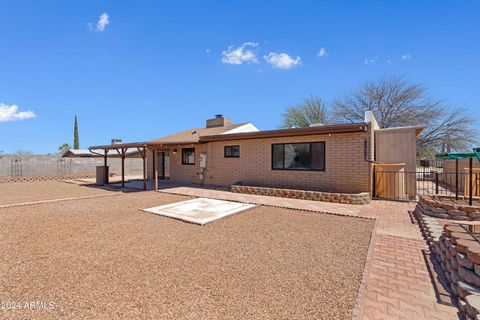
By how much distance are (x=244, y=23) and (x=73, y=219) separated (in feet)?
40.1

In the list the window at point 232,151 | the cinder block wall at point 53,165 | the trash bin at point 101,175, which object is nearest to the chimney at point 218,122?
the window at point 232,151

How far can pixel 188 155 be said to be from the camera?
1399cm

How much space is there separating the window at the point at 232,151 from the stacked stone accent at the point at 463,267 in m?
8.90

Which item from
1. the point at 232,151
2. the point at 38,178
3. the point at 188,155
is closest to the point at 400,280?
the point at 232,151

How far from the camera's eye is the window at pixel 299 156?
9.21m

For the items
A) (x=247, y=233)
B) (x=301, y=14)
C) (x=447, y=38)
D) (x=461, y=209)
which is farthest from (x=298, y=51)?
(x=247, y=233)

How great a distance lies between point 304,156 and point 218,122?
964 cm

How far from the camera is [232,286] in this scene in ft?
9.02

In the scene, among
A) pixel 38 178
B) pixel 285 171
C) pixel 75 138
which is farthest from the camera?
pixel 75 138

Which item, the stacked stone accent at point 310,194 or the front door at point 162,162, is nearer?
the stacked stone accent at point 310,194

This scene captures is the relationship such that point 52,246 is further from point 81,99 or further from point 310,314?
point 81,99

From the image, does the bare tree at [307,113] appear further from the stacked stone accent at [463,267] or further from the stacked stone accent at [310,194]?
the stacked stone accent at [463,267]

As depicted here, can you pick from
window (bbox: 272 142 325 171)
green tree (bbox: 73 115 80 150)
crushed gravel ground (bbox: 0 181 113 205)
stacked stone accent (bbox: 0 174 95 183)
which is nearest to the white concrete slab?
window (bbox: 272 142 325 171)

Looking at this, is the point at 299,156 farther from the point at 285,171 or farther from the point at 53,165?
the point at 53,165
